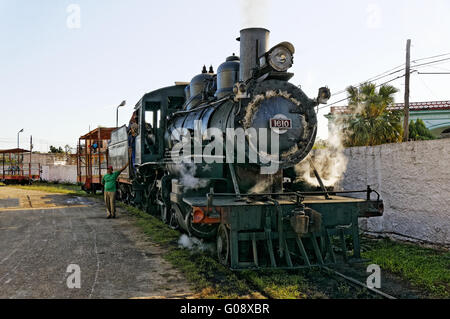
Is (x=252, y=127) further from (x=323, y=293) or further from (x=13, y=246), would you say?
(x=13, y=246)

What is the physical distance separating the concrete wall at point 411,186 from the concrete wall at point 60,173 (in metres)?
26.4

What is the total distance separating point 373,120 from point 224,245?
524 inches

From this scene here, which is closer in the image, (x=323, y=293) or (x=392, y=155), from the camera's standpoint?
(x=323, y=293)

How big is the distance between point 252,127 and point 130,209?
26.4 ft

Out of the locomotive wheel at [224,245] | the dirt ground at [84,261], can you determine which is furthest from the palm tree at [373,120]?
the locomotive wheel at [224,245]

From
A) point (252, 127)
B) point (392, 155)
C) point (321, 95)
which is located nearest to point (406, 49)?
point (392, 155)

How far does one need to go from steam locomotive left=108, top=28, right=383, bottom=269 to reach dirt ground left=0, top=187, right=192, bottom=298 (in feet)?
2.94

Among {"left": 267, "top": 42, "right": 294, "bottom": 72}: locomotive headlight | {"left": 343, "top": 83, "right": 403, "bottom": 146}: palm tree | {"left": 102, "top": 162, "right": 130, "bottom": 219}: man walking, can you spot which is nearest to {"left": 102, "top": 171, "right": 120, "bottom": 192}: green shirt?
{"left": 102, "top": 162, "right": 130, "bottom": 219}: man walking

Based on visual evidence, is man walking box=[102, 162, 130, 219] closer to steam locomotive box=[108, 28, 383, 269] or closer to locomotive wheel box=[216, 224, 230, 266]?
steam locomotive box=[108, 28, 383, 269]

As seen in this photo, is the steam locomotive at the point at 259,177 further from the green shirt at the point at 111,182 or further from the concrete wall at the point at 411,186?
the green shirt at the point at 111,182

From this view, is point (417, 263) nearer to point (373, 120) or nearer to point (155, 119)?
point (155, 119)

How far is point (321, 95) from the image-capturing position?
238 inches

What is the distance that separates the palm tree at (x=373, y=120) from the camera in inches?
639
